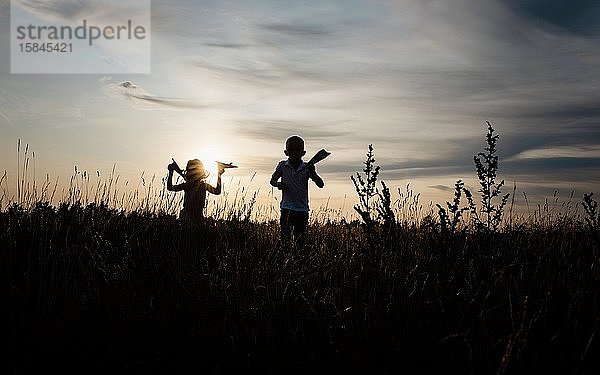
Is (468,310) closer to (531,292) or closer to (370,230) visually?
(531,292)

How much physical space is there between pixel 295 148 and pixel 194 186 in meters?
2.28

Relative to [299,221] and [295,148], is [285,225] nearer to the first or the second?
[299,221]

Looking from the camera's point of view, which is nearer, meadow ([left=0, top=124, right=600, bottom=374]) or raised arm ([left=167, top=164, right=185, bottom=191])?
meadow ([left=0, top=124, right=600, bottom=374])

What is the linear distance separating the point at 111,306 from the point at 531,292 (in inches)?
120

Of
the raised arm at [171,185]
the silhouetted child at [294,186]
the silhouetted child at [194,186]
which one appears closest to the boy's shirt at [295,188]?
the silhouetted child at [294,186]

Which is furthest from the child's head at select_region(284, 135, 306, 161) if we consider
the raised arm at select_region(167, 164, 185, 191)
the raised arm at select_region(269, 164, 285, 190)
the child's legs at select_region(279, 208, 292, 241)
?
the raised arm at select_region(167, 164, 185, 191)

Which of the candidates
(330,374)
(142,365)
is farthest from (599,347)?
(142,365)

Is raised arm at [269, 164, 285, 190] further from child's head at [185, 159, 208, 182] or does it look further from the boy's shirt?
child's head at [185, 159, 208, 182]

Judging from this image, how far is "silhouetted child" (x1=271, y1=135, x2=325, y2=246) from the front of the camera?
7.36m

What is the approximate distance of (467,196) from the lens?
5.20 m

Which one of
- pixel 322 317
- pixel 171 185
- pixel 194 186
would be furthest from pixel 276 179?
pixel 322 317

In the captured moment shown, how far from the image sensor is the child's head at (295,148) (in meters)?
7.49

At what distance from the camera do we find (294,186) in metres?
7.38

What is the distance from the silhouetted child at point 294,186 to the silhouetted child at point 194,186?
191 centimetres
